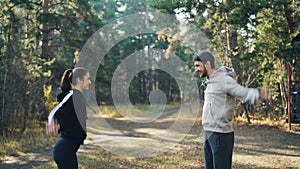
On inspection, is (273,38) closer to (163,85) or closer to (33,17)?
(33,17)

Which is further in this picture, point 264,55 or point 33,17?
point 33,17

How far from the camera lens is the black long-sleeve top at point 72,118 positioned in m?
3.43

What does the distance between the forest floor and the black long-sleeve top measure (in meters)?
2.87

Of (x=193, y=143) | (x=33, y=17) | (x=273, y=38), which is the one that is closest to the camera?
(x=193, y=143)

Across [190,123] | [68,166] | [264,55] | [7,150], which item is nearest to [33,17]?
[7,150]

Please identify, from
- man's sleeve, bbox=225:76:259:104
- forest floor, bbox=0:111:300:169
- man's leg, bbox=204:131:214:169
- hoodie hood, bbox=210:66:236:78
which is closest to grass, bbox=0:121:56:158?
forest floor, bbox=0:111:300:169

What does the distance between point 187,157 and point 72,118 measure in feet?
13.7

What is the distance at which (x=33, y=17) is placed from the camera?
43.3 feet

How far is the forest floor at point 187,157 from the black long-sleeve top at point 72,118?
2.87 metres

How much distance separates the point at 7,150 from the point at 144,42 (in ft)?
73.0

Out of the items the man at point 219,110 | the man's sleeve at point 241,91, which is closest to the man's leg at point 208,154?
the man at point 219,110

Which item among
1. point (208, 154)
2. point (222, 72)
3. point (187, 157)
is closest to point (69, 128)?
point (208, 154)

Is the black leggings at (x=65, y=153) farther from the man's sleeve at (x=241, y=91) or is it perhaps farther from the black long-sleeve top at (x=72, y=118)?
the man's sleeve at (x=241, y=91)

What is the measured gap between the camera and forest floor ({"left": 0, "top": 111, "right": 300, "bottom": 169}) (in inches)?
248
